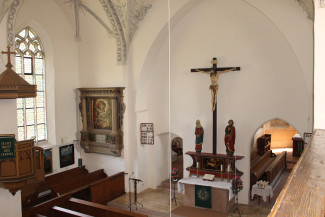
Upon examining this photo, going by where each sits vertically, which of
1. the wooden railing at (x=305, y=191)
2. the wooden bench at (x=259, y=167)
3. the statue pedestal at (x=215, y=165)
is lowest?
the wooden bench at (x=259, y=167)

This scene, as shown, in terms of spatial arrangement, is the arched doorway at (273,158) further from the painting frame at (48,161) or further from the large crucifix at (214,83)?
the painting frame at (48,161)

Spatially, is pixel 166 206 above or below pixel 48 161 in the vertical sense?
below

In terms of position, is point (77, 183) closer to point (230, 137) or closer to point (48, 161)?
point (48, 161)

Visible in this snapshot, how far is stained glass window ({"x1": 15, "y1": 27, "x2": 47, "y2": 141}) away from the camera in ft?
37.2

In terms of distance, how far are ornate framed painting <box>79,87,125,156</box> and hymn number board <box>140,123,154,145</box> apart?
0.89 metres

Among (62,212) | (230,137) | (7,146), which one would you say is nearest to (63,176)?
(62,212)

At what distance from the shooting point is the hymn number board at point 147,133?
40.5ft

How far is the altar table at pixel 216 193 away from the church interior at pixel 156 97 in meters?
0.04

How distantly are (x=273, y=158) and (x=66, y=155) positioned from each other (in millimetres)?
9697

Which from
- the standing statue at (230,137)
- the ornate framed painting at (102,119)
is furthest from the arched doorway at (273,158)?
the ornate framed painting at (102,119)

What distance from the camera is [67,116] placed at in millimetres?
12727

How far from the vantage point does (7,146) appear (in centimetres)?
766

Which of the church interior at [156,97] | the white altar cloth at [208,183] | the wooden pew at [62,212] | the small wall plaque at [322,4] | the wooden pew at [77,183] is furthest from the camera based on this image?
the wooden pew at [77,183]

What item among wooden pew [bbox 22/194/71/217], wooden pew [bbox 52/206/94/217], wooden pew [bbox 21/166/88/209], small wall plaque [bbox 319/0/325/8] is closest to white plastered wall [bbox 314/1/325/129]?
small wall plaque [bbox 319/0/325/8]
